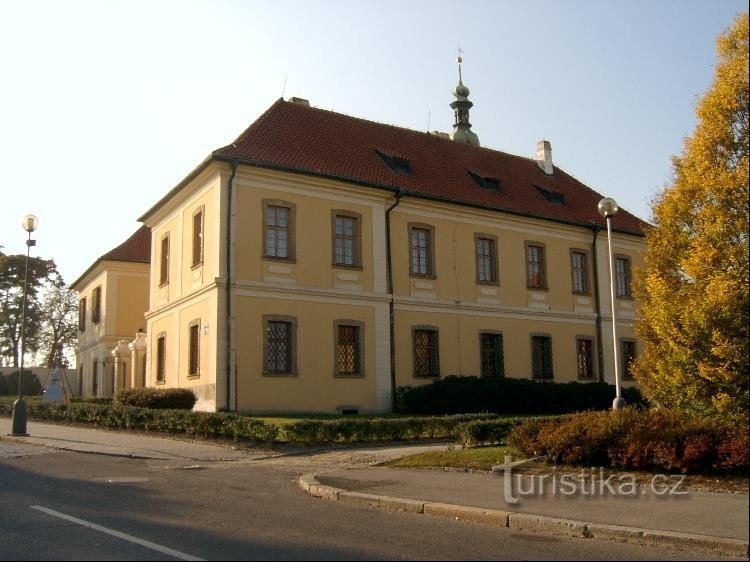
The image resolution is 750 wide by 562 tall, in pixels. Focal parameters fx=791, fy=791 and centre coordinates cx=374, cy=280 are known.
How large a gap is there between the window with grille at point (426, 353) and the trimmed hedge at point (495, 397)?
49.3 inches

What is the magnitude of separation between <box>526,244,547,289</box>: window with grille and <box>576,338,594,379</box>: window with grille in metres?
3.22

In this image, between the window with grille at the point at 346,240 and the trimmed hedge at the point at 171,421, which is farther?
the window with grille at the point at 346,240

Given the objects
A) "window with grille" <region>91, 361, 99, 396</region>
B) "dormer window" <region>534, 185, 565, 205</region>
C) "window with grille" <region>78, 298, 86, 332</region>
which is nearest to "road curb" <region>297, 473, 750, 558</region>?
"dormer window" <region>534, 185, 565, 205</region>

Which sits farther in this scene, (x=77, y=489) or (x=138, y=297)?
(x=138, y=297)

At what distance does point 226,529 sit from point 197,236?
2046 cm

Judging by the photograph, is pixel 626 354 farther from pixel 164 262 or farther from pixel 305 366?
pixel 164 262

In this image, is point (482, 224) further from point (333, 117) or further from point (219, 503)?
point (219, 503)

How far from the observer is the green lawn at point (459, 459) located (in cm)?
1357

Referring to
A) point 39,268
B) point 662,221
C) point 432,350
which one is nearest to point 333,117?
point 432,350

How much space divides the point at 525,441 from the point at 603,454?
1510 millimetres

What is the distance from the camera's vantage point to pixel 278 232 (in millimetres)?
26812

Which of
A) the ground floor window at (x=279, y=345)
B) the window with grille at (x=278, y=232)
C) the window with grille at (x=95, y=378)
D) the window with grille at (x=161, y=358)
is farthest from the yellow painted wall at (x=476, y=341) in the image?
the window with grille at (x=95, y=378)

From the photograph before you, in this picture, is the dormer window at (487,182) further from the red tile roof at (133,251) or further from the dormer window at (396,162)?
the red tile roof at (133,251)

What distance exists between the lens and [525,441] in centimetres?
1351
